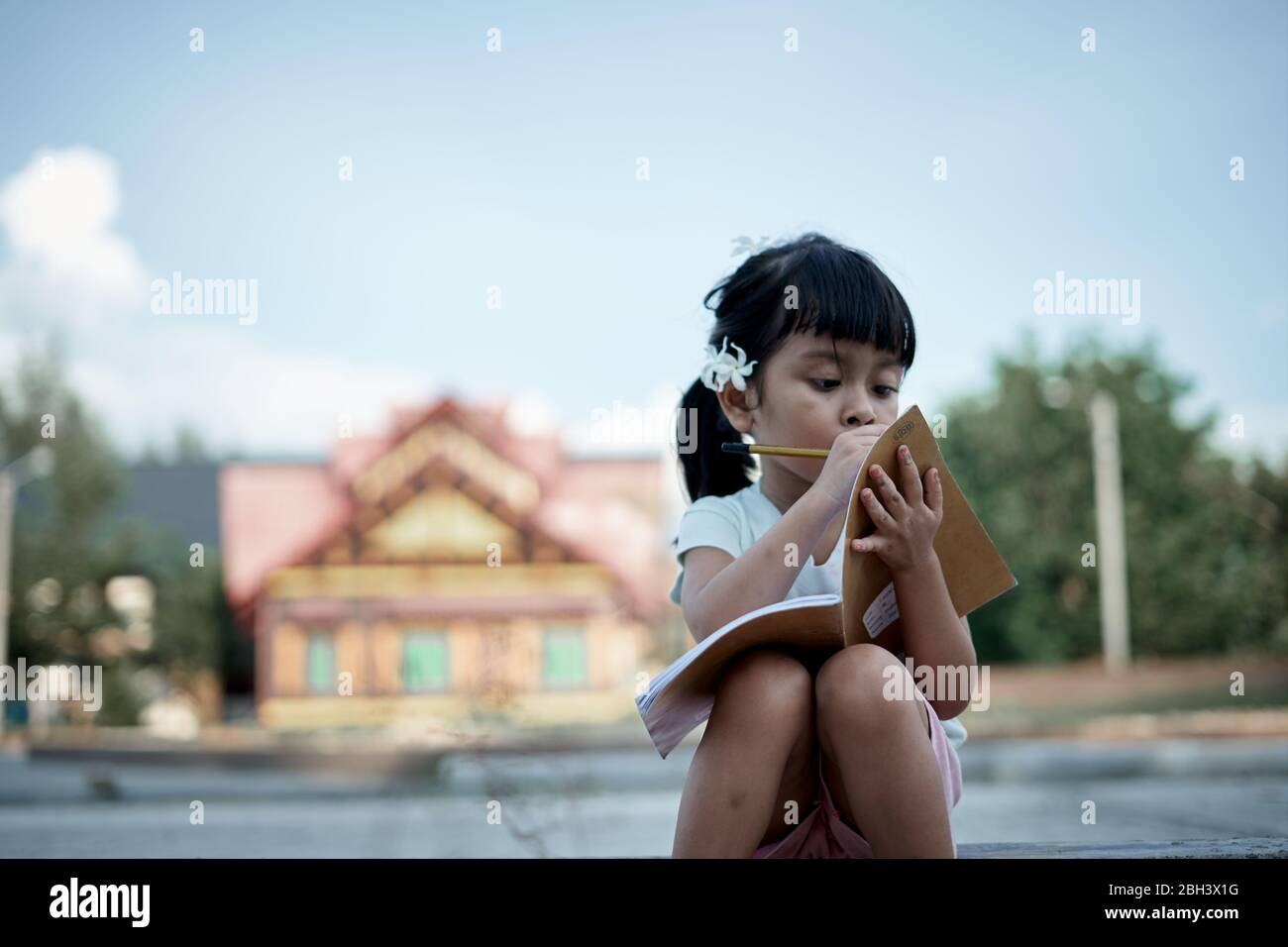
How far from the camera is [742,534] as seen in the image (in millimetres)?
1628

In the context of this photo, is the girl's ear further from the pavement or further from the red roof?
the red roof

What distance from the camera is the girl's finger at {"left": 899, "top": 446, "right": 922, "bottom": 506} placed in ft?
4.44

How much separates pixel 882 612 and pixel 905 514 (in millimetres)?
186

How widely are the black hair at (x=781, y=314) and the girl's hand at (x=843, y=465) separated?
6.6 inches

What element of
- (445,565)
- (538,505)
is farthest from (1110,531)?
(445,565)

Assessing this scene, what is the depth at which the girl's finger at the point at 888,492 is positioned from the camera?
1.34 meters

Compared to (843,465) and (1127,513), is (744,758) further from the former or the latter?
(1127,513)

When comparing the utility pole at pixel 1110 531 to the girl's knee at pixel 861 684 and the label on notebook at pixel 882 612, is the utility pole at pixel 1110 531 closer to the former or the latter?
the label on notebook at pixel 882 612

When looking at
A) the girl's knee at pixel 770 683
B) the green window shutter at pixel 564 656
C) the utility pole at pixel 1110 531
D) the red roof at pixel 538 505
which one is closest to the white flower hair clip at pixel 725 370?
the girl's knee at pixel 770 683

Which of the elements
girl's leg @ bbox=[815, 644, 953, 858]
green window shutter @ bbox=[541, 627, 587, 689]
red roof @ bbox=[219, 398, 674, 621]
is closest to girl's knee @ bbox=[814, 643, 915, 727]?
girl's leg @ bbox=[815, 644, 953, 858]

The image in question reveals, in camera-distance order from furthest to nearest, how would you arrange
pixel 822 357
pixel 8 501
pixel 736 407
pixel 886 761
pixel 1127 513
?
pixel 1127 513
pixel 8 501
pixel 736 407
pixel 822 357
pixel 886 761

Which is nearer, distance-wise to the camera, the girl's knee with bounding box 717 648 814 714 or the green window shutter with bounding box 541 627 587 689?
the girl's knee with bounding box 717 648 814 714
